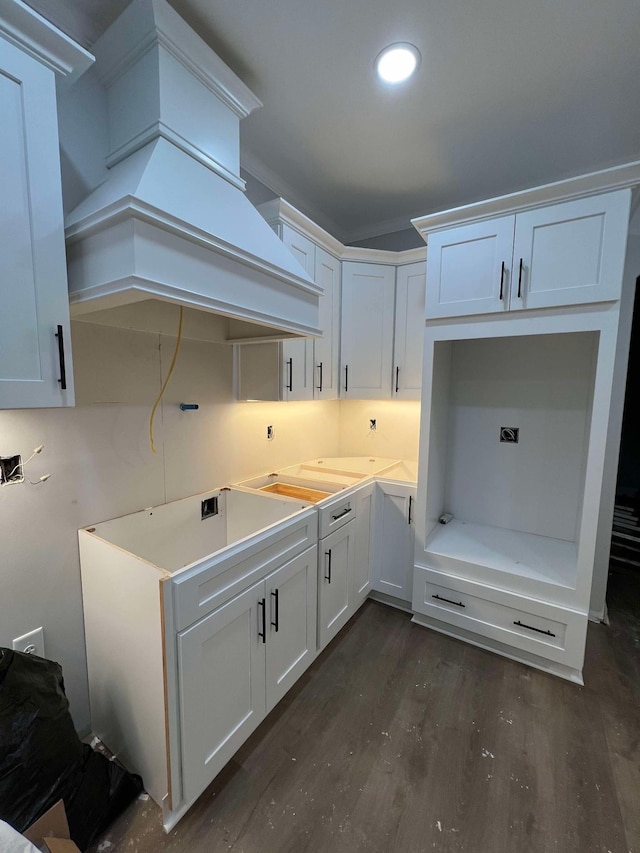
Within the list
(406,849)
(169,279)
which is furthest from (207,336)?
(406,849)

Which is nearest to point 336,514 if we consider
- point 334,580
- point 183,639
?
point 334,580

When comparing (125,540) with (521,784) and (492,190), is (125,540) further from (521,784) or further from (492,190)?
(492,190)

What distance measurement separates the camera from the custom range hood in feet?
3.16

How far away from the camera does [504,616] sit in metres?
1.97

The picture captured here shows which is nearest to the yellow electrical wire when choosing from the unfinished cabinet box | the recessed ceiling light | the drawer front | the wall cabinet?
the unfinished cabinet box

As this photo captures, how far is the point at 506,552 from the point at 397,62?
2.49 metres

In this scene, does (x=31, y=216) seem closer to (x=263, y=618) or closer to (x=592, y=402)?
(x=263, y=618)

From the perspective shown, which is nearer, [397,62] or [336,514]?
[397,62]

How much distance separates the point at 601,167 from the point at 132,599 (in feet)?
10.6

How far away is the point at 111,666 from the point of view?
1.33 m

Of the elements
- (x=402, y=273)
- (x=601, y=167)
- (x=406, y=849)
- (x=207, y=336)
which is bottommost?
(x=406, y=849)

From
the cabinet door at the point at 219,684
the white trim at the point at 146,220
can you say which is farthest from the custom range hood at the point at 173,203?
the cabinet door at the point at 219,684

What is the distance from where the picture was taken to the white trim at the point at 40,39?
32.5 inches

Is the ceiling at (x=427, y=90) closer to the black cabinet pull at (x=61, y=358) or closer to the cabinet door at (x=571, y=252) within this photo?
the cabinet door at (x=571, y=252)
